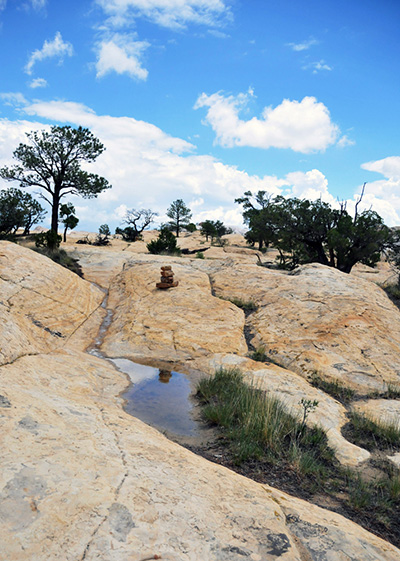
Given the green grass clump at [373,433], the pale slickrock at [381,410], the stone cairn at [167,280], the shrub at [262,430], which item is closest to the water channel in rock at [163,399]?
the shrub at [262,430]

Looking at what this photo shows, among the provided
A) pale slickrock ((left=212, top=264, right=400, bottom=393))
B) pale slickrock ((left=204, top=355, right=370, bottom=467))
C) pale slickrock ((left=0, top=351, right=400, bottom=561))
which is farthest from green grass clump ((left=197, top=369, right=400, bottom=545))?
pale slickrock ((left=212, top=264, right=400, bottom=393))

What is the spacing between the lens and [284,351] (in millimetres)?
9953

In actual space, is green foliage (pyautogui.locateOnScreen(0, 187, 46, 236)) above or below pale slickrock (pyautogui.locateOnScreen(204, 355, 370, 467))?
above

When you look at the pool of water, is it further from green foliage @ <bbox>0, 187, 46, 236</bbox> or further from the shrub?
green foliage @ <bbox>0, 187, 46, 236</bbox>

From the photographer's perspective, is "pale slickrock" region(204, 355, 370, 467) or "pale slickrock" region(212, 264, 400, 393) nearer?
"pale slickrock" region(204, 355, 370, 467)

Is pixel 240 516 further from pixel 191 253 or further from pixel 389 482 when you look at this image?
pixel 191 253

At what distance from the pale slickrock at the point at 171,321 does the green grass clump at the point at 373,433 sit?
384cm

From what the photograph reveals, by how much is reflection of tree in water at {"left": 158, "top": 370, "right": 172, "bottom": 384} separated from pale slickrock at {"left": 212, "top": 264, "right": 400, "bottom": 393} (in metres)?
3.01

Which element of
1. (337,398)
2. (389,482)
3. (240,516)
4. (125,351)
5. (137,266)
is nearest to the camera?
(240,516)

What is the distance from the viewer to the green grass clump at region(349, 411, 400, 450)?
6117mm

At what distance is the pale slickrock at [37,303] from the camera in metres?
7.61

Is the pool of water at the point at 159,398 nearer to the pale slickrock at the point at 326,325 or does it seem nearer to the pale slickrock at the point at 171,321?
the pale slickrock at the point at 171,321

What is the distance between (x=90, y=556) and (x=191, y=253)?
3520 centimetres

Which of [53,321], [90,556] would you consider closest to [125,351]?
[53,321]
